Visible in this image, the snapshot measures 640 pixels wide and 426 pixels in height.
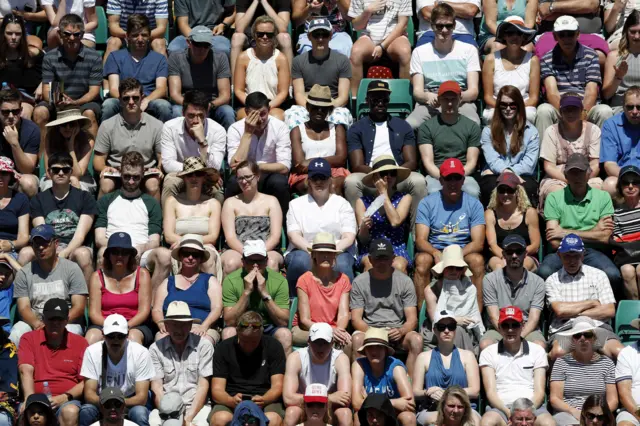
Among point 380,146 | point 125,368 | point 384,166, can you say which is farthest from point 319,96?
point 125,368

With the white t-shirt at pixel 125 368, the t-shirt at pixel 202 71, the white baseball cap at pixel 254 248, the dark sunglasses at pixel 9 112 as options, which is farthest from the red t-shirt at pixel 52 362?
the t-shirt at pixel 202 71

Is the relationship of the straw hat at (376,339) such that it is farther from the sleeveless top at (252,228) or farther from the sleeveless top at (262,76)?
the sleeveless top at (262,76)

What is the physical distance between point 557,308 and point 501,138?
6.87ft

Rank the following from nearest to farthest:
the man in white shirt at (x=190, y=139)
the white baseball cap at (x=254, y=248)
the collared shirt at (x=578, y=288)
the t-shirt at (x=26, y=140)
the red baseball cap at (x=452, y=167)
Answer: the white baseball cap at (x=254, y=248) → the collared shirt at (x=578, y=288) → the red baseball cap at (x=452, y=167) → the man in white shirt at (x=190, y=139) → the t-shirt at (x=26, y=140)

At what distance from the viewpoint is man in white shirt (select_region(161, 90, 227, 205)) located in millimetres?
15734

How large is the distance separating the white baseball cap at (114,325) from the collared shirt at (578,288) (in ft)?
12.7

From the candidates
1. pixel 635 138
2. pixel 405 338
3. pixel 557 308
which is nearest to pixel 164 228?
pixel 405 338

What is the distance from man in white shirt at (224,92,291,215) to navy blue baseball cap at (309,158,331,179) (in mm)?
513

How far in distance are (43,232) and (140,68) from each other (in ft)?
9.65

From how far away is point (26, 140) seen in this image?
52.6ft

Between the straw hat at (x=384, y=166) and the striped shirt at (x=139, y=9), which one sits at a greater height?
the striped shirt at (x=139, y=9)

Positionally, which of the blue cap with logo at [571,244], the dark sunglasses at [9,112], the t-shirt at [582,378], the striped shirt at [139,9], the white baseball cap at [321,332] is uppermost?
the striped shirt at [139,9]

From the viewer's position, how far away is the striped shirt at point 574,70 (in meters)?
16.6

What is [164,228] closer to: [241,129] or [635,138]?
[241,129]
